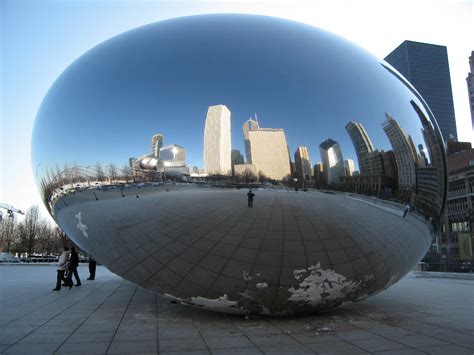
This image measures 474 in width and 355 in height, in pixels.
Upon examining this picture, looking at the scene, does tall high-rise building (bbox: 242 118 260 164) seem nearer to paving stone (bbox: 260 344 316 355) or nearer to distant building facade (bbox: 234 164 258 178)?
distant building facade (bbox: 234 164 258 178)

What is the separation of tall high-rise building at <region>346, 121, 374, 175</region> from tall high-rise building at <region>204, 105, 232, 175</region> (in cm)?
150

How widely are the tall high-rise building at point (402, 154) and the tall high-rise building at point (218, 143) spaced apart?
207 cm

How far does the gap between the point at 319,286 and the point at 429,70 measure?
504ft

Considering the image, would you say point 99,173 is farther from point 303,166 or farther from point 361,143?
point 361,143

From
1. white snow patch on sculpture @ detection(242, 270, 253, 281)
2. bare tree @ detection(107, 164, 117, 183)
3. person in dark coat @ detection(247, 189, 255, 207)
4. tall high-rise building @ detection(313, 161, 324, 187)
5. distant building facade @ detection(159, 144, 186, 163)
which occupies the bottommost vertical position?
white snow patch on sculpture @ detection(242, 270, 253, 281)

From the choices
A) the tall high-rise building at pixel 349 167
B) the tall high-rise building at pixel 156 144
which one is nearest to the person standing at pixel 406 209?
the tall high-rise building at pixel 349 167

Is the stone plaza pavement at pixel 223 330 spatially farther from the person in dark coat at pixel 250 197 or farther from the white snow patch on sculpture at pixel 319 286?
the person in dark coat at pixel 250 197

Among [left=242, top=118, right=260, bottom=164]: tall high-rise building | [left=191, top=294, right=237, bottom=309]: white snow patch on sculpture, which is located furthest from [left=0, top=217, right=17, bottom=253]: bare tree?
[left=242, top=118, right=260, bottom=164]: tall high-rise building

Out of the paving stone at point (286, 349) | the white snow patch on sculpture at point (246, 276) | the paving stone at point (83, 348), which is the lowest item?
the paving stone at point (286, 349)

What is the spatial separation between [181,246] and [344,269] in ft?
6.99

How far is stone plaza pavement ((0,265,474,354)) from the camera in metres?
4.31

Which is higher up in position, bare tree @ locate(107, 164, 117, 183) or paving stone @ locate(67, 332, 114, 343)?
bare tree @ locate(107, 164, 117, 183)

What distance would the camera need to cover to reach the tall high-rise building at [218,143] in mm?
4574

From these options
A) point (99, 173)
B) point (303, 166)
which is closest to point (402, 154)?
point (303, 166)
